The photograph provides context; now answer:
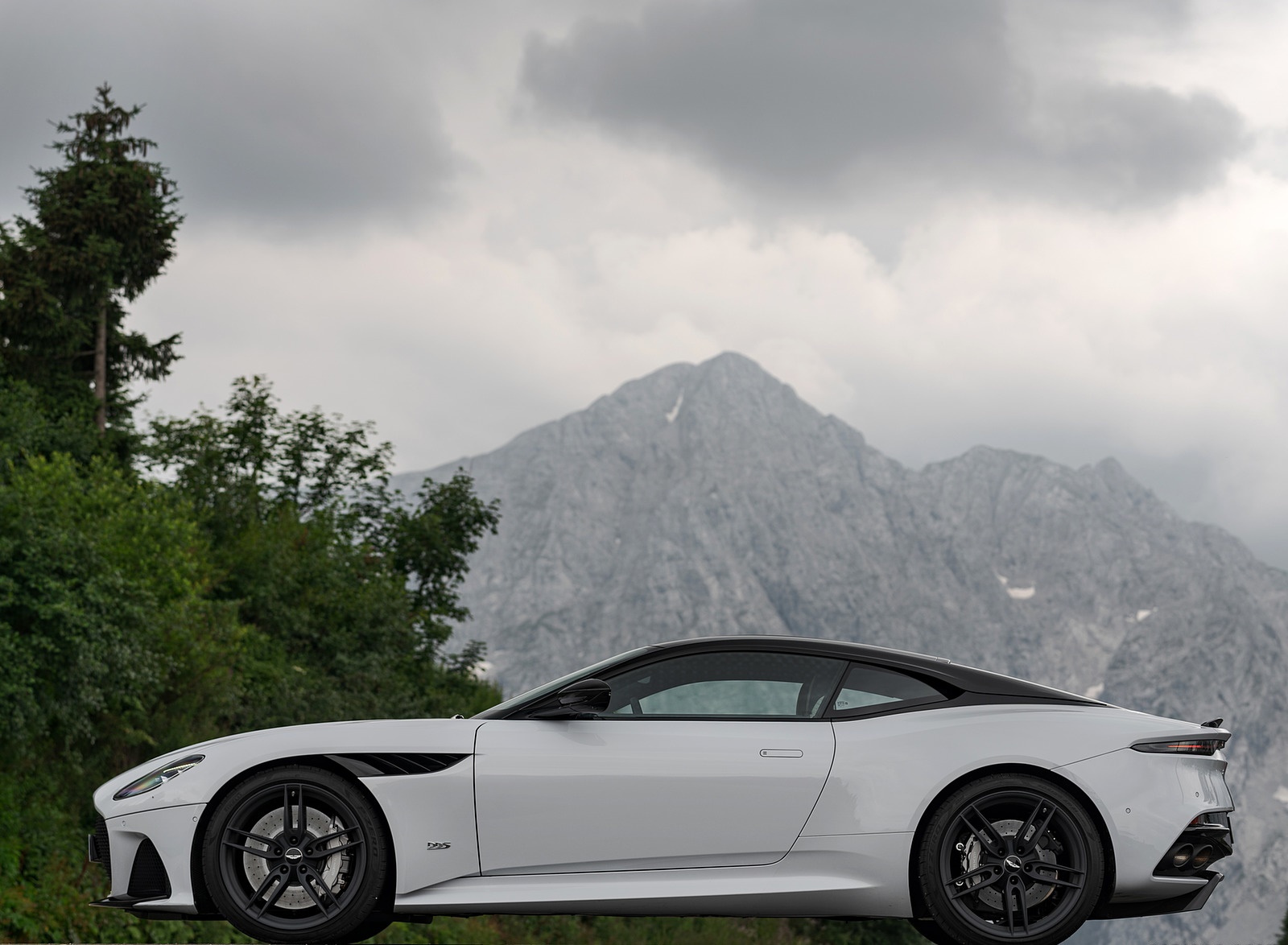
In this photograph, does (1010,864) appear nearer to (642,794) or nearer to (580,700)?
(642,794)

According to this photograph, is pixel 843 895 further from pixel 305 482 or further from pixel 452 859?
pixel 305 482

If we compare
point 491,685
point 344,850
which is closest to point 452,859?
point 344,850

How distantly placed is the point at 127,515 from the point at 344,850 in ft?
66.9

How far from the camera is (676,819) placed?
17.2 feet

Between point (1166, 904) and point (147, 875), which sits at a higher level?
point (147, 875)

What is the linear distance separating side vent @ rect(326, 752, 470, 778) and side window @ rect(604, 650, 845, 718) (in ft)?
2.68

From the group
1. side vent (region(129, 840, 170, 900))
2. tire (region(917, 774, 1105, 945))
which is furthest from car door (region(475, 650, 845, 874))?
side vent (region(129, 840, 170, 900))

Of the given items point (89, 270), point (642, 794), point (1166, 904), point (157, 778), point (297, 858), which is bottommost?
point (1166, 904)

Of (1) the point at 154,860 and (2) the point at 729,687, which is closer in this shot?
(1) the point at 154,860

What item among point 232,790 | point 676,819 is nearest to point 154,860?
point 232,790

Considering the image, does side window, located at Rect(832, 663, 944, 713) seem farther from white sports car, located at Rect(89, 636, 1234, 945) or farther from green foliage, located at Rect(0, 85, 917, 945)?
green foliage, located at Rect(0, 85, 917, 945)

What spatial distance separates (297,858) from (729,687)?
222 centimetres

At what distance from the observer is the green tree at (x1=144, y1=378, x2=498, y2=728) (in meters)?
31.1

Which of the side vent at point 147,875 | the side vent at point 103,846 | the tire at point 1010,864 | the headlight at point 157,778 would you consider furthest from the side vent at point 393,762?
the tire at point 1010,864
